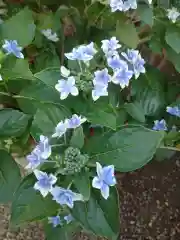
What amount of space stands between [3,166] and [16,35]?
7.9 inches

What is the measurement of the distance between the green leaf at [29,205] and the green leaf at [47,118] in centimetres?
6

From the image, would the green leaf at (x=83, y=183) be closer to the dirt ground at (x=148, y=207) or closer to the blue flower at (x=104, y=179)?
the blue flower at (x=104, y=179)

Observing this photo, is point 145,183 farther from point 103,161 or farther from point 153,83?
point 103,161

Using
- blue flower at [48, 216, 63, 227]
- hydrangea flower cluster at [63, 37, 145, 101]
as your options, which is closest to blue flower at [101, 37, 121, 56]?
hydrangea flower cluster at [63, 37, 145, 101]

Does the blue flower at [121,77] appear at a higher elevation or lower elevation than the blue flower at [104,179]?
higher

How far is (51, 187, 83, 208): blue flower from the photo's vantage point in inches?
26.5

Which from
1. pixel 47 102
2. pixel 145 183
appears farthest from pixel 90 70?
pixel 145 183

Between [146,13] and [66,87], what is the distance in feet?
0.65

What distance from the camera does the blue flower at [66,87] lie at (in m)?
0.71

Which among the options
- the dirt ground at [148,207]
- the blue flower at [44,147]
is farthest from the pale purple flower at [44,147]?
the dirt ground at [148,207]

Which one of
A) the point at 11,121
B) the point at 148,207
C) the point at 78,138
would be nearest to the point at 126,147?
the point at 78,138

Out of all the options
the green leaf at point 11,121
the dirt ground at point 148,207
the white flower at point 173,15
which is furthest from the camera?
the dirt ground at point 148,207

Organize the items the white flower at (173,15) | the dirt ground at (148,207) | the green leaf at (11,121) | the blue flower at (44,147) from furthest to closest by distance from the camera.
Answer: the dirt ground at (148,207)
the white flower at (173,15)
the green leaf at (11,121)
the blue flower at (44,147)

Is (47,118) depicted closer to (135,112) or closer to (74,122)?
(74,122)
